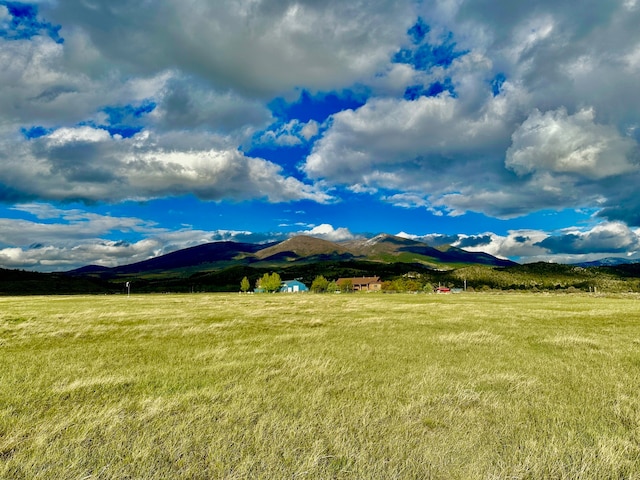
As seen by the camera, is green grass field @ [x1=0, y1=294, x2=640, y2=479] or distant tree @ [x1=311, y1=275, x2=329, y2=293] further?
distant tree @ [x1=311, y1=275, x2=329, y2=293]

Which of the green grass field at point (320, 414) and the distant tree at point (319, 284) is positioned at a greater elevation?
the green grass field at point (320, 414)

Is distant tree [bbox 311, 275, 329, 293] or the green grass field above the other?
the green grass field

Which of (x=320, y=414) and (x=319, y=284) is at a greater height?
(x=320, y=414)

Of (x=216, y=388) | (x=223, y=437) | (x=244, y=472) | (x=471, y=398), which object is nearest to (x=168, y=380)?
(x=216, y=388)

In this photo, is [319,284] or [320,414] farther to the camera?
[319,284]

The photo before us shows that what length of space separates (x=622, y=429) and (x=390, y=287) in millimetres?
155470

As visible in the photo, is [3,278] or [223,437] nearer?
[223,437]

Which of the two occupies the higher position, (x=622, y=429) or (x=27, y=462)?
(x=27, y=462)

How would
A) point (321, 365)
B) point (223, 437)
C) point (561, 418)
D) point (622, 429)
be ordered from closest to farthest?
point (223, 437) < point (622, 429) < point (561, 418) < point (321, 365)

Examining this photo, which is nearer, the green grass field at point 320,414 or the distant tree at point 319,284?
the green grass field at point 320,414

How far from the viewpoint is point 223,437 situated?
20.2ft

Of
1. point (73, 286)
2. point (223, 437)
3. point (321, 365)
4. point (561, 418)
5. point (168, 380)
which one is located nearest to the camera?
point (223, 437)

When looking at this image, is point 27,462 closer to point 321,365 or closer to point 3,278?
point 321,365

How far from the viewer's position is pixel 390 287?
158750 mm
